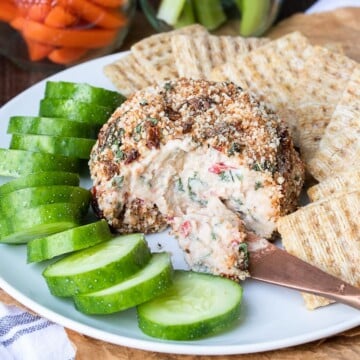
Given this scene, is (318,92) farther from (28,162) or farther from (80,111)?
(28,162)

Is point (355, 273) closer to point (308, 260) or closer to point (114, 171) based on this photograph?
point (308, 260)

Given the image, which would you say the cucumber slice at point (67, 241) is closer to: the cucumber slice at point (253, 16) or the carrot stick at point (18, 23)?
the carrot stick at point (18, 23)

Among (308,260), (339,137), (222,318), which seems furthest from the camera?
(339,137)

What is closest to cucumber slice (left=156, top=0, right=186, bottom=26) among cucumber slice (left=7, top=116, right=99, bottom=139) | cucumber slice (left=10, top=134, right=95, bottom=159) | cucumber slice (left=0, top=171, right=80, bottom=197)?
cucumber slice (left=7, top=116, right=99, bottom=139)

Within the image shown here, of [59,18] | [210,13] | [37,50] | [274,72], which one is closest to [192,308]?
[274,72]

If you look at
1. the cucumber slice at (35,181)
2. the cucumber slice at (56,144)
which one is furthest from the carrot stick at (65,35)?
the cucumber slice at (35,181)

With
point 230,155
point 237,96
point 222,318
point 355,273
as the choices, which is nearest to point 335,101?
point 237,96

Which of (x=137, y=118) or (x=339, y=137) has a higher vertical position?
(x=137, y=118)
